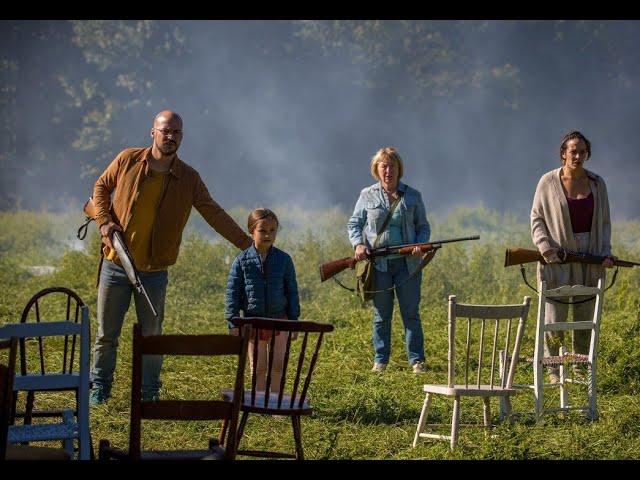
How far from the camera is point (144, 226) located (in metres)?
7.80

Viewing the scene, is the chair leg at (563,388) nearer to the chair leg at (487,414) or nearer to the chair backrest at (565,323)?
the chair backrest at (565,323)

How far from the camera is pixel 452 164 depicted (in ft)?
91.8

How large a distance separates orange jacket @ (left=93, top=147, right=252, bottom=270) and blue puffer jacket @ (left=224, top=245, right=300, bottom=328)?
147 millimetres

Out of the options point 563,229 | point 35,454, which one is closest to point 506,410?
point 563,229

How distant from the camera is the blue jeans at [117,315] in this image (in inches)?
307

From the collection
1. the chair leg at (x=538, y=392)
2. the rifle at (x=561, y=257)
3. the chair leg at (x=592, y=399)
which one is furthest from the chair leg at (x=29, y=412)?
the rifle at (x=561, y=257)

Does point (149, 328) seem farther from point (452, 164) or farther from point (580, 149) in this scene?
point (452, 164)

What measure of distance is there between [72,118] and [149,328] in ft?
67.5

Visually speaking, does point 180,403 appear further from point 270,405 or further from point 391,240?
point 391,240

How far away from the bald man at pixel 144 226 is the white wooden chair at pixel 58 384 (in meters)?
2.09

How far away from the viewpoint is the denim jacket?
9.55 m

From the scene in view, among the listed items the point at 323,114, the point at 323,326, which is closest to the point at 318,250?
the point at 323,326

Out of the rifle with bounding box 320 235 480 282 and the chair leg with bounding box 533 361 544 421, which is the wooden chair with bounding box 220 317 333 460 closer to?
the chair leg with bounding box 533 361 544 421

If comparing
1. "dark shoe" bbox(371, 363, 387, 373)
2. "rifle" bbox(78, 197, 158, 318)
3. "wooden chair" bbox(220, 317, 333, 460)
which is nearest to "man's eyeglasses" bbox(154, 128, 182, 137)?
"rifle" bbox(78, 197, 158, 318)
